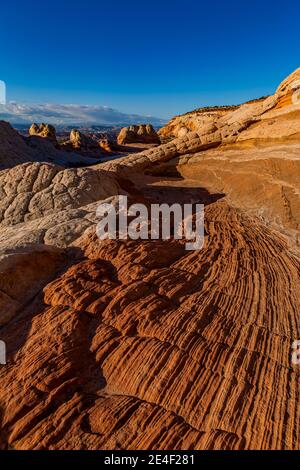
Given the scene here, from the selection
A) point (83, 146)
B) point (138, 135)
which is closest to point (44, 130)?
point (83, 146)

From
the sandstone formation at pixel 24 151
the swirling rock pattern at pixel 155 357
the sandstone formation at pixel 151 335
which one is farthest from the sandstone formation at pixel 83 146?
the swirling rock pattern at pixel 155 357

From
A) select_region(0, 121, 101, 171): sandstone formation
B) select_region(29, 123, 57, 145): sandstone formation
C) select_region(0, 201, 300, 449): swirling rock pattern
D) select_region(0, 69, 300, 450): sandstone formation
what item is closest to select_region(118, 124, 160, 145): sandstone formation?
select_region(29, 123, 57, 145): sandstone formation

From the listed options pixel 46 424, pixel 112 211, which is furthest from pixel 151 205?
pixel 46 424

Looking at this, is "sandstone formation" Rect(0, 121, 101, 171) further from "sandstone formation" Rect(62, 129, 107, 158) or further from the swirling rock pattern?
the swirling rock pattern

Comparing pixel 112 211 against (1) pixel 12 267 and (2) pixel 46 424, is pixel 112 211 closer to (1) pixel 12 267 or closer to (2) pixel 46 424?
(1) pixel 12 267

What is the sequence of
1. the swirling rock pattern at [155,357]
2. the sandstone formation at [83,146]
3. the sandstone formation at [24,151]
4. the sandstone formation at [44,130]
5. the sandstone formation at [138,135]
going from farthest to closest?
1. the sandstone formation at [138,135]
2. the sandstone formation at [44,130]
3. the sandstone formation at [83,146]
4. the sandstone formation at [24,151]
5. the swirling rock pattern at [155,357]

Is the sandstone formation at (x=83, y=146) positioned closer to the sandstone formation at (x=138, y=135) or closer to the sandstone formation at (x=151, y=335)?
the sandstone formation at (x=138, y=135)

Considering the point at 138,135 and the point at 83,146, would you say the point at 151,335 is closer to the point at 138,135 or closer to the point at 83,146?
the point at 83,146
